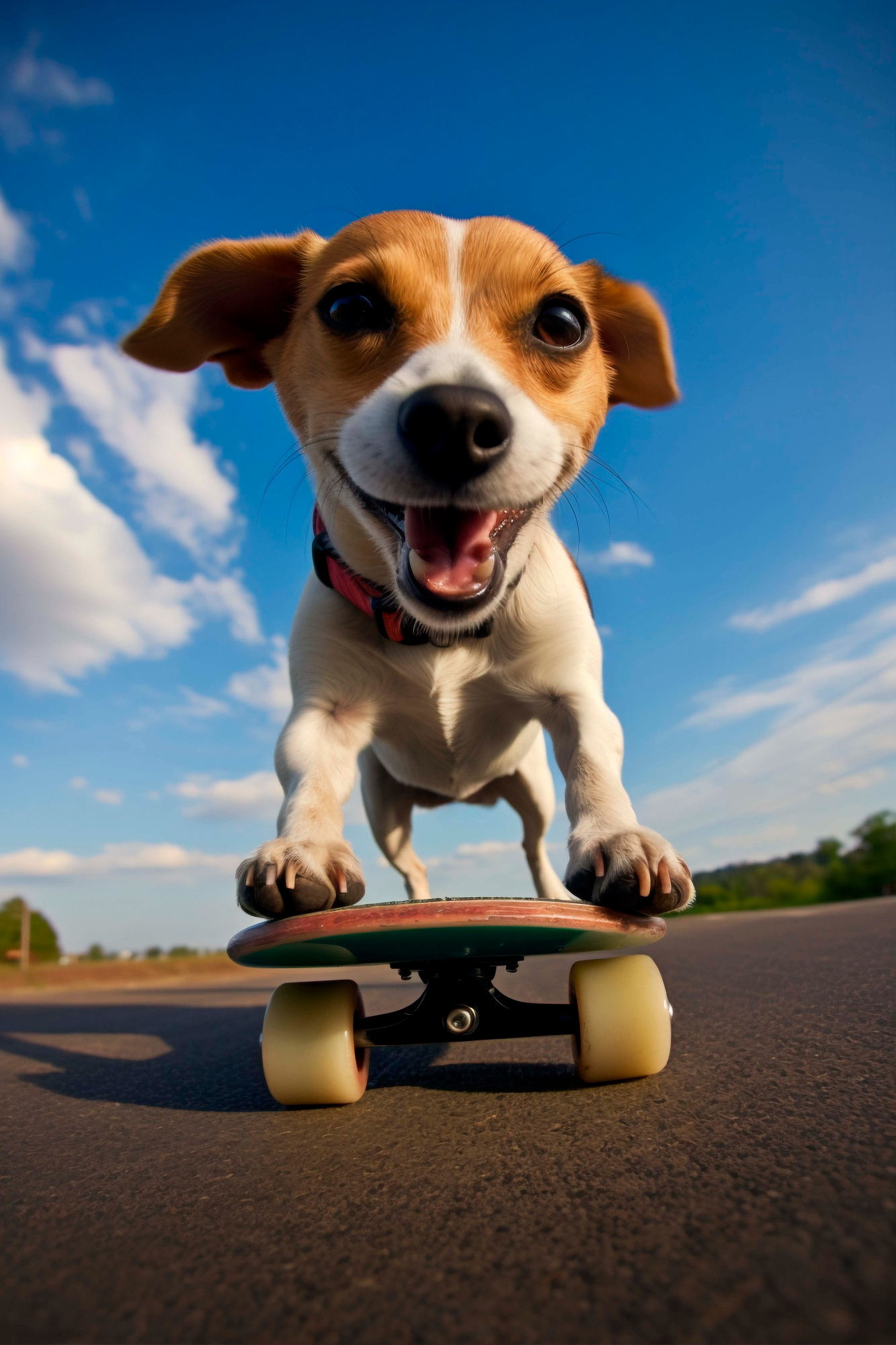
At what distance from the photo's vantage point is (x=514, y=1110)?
1562 millimetres

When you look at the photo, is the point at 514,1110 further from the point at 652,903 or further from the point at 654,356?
the point at 654,356

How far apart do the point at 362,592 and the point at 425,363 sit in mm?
807

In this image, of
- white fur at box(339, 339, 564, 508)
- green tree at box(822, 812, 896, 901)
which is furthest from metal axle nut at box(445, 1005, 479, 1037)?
green tree at box(822, 812, 896, 901)

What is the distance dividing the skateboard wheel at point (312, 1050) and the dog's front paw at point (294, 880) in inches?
8.2

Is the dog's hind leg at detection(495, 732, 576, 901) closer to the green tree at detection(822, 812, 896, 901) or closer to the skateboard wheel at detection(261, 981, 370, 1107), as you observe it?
the skateboard wheel at detection(261, 981, 370, 1107)

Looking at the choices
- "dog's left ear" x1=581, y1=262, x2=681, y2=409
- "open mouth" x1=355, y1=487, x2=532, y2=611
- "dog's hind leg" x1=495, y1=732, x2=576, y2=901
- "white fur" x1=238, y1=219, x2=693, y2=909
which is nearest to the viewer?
"white fur" x1=238, y1=219, x2=693, y2=909

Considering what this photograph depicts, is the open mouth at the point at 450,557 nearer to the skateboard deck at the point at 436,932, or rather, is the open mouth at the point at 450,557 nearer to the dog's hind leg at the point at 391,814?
the skateboard deck at the point at 436,932

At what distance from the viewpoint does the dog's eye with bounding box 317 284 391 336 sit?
2285mm

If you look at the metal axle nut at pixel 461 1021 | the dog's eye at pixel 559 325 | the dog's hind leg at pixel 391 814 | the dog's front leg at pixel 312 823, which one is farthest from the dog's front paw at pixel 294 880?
the dog's hind leg at pixel 391 814

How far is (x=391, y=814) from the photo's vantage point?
13.5 feet

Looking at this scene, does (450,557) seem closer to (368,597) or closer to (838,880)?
(368,597)

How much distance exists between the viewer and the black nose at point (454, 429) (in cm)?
183

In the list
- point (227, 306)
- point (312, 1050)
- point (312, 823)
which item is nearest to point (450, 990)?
point (312, 1050)

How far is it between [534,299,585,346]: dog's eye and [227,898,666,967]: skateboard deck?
66.3 inches
